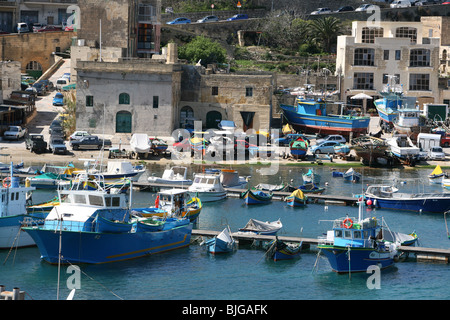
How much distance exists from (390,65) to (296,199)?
33.5 m

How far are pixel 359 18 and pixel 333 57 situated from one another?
10.7 meters

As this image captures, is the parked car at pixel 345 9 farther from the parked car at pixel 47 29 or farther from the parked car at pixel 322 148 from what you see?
the parked car at pixel 322 148

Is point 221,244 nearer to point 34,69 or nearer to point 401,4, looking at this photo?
point 34,69

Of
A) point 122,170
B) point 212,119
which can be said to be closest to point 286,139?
point 212,119

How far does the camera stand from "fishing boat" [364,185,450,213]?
2196 inches

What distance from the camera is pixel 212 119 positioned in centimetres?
7669

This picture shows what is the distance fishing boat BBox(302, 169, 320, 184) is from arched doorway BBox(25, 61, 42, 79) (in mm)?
38582

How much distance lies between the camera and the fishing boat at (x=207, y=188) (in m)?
56.9

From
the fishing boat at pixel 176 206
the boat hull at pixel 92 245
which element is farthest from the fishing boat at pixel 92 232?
the fishing boat at pixel 176 206

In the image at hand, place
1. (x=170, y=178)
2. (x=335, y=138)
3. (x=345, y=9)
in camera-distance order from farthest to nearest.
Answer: (x=345, y=9)
(x=335, y=138)
(x=170, y=178)

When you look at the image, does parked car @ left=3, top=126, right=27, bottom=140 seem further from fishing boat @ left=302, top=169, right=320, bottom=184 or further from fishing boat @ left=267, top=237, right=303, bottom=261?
fishing boat @ left=267, top=237, right=303, bottom=261

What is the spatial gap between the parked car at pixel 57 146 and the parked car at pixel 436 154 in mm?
27073
